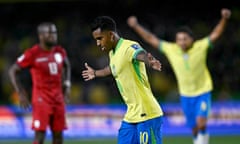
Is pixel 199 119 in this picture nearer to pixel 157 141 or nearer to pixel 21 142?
pixel 157 141

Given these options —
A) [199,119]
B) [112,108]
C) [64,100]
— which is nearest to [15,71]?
[64,100]

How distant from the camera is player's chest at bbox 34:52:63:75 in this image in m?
13.2

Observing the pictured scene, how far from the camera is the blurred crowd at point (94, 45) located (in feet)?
78.9

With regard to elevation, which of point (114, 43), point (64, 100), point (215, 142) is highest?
point (114, 43)

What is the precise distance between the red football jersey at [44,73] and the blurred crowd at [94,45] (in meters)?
9.92

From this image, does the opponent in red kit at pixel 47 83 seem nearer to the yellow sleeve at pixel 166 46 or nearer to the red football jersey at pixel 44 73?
the red football jersey at pixel 44 73

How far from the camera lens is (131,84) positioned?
9.80 m

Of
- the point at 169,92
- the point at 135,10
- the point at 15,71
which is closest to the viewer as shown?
the point at 15,71

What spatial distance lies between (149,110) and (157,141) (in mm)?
424

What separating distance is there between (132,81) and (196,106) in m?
4.82

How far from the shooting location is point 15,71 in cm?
1347

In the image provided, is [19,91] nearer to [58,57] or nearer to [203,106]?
[58,57]

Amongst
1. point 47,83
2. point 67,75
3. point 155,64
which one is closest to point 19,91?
point 47,83

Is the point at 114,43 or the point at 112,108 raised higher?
the point at 114,43
